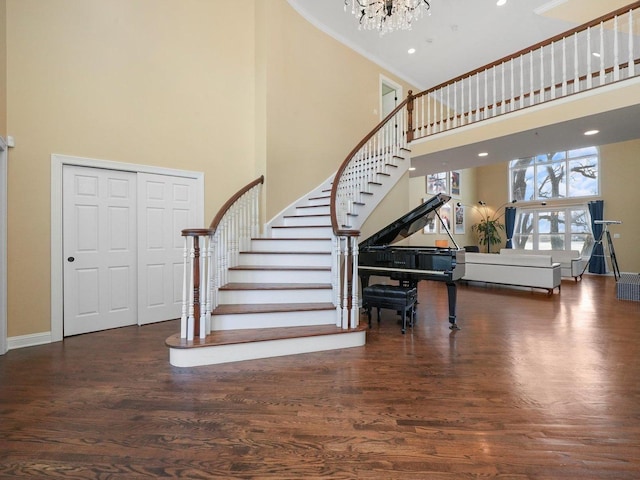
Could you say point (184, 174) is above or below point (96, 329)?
above

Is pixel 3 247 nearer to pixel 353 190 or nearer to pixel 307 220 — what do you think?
pixel 307 220

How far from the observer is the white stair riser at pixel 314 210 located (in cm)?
495

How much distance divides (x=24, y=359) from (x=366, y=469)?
3.29 meters

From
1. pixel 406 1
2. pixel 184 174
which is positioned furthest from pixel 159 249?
pixel 406 1

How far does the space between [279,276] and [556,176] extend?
11.2 m

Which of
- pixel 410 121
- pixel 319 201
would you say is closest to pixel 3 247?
pixel 319 201

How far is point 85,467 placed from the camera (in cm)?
148

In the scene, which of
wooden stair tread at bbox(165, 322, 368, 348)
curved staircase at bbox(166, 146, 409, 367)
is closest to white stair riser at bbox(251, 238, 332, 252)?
curved staircase at bbox(166, 146, 409, 367)

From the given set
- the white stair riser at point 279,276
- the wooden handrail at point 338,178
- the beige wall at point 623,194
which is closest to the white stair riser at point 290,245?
the wooden handrail at point 338,178

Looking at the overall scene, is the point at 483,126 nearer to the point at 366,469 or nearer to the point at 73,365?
the point at 366,469

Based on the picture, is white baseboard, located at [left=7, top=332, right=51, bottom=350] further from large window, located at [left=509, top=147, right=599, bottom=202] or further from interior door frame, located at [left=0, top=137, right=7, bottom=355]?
large window, located at [left=509, top=147, right=599, bottom=202]

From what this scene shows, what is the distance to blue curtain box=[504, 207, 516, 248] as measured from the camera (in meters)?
11.4

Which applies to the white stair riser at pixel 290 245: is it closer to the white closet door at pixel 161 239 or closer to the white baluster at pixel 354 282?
the white closet door at pixel 161 239

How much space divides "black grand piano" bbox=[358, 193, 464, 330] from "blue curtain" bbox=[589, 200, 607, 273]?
800cm
